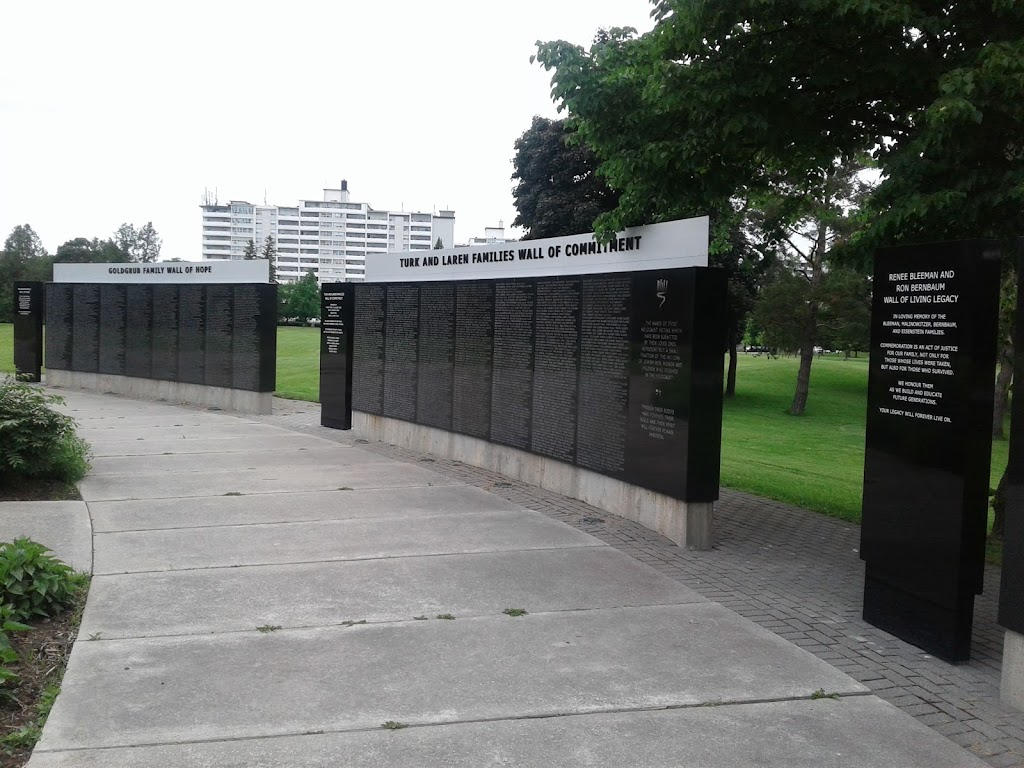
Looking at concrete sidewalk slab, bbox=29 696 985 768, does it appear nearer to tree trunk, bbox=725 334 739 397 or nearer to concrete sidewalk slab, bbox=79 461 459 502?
concrete sidewalk slab, bbox=79 461 459 502

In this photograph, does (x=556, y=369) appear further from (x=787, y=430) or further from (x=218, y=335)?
(x=787, y=430)

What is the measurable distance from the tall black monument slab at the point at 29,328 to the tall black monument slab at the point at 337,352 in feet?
35.4

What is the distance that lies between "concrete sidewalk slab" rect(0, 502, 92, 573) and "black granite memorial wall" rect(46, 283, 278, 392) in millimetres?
8697

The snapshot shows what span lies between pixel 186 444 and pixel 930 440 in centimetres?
1057

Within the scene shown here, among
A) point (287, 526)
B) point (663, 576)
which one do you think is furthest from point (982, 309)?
point (287, 526)

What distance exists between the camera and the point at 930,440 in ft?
18.3

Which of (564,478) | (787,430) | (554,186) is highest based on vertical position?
(554,186)

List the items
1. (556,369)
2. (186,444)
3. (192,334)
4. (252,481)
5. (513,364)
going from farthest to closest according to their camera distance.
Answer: (192,334), (186,444), (513,364), (252,481), (556,369)

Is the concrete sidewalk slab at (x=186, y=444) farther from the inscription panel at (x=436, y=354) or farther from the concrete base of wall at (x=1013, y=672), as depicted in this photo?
the concrete base of wall at (x=1013, y=672)

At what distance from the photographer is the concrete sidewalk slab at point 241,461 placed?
450 inches

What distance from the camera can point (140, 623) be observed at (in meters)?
5.81

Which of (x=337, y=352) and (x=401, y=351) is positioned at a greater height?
(x=401, y=351)

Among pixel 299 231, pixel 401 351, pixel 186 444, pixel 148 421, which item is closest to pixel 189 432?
pixel 186 444

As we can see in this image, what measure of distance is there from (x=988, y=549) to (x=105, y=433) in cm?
1184
